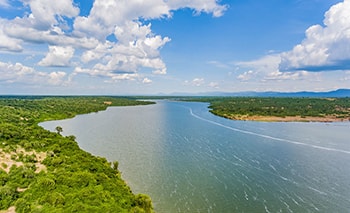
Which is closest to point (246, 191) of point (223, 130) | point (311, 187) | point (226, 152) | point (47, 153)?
point (311, 187)

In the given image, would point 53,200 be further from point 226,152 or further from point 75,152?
point 226,152

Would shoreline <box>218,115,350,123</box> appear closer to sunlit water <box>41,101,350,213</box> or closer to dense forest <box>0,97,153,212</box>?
sunlit water <box>41,101,350,213</box>

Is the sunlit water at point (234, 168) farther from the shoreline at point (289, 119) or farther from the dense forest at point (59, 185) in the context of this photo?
the shoreline at point (289, 119)

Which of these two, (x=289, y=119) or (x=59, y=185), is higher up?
(x=59, y=185)

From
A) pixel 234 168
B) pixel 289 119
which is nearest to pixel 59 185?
pixel 234 168

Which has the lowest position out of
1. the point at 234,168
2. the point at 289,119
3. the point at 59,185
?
the point at 234,168

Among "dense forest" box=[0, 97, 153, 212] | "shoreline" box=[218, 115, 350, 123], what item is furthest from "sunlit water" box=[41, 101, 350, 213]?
"shoreline" box=[218, 115, 350, 123]

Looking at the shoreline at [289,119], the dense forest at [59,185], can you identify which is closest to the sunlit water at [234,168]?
the dense forest at [59,185]

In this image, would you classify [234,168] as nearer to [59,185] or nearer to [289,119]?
[59,185]
